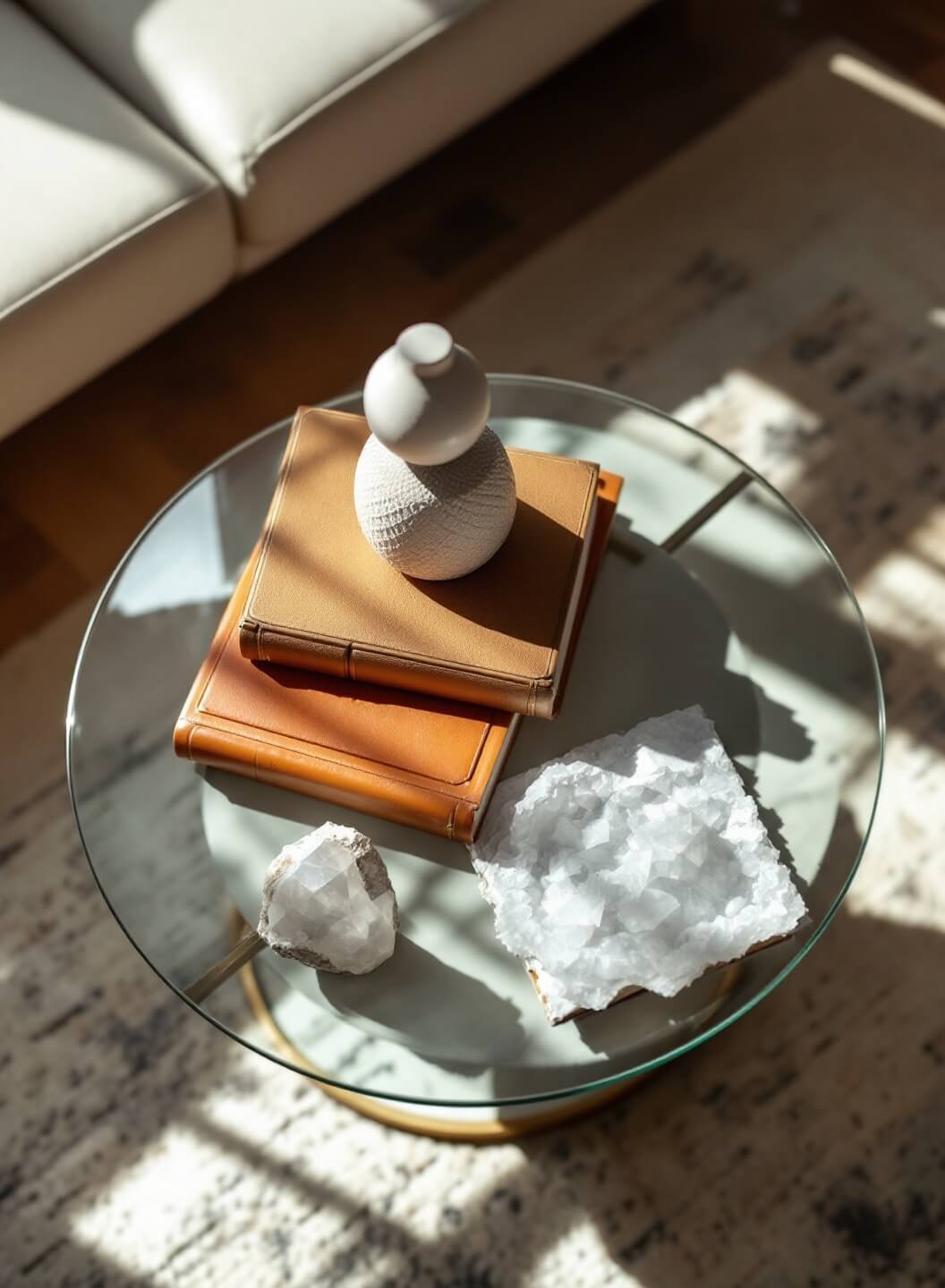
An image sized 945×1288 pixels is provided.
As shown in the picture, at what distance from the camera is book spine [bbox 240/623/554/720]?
37.9 inches

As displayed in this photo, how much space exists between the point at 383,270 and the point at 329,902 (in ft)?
3.51

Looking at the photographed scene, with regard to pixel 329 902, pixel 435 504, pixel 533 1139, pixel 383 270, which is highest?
pixel 435 504

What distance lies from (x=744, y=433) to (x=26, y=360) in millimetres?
845

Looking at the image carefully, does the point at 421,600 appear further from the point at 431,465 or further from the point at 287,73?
the point at 287,73

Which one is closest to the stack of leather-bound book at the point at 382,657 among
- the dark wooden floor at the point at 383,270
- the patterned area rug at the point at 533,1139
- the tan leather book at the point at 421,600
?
the tan leather book at the point at 421,600

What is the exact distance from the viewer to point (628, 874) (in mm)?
929

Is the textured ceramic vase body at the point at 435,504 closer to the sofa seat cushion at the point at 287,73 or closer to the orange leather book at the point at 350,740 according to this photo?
the orange leather book at the point at 350,740

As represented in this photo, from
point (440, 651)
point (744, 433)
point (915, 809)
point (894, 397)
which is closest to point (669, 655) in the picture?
point (440, 651)

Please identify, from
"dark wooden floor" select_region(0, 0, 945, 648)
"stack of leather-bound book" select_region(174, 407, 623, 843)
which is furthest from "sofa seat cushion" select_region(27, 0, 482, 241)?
"stack of leather-bound book" select_region(174, 407, 623, 843)

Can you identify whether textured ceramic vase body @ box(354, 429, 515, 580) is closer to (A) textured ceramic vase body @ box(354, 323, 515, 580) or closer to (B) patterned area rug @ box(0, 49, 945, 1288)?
(A) textured ceramic vase body @ box(354, 323, 515, 580)

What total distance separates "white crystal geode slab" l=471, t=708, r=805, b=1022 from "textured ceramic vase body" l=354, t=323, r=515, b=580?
19 centimetres

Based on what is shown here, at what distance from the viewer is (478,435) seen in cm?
91

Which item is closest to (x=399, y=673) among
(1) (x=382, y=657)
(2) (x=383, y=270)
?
(1) (x=382, y=657)

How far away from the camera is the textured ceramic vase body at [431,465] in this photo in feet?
2.70
